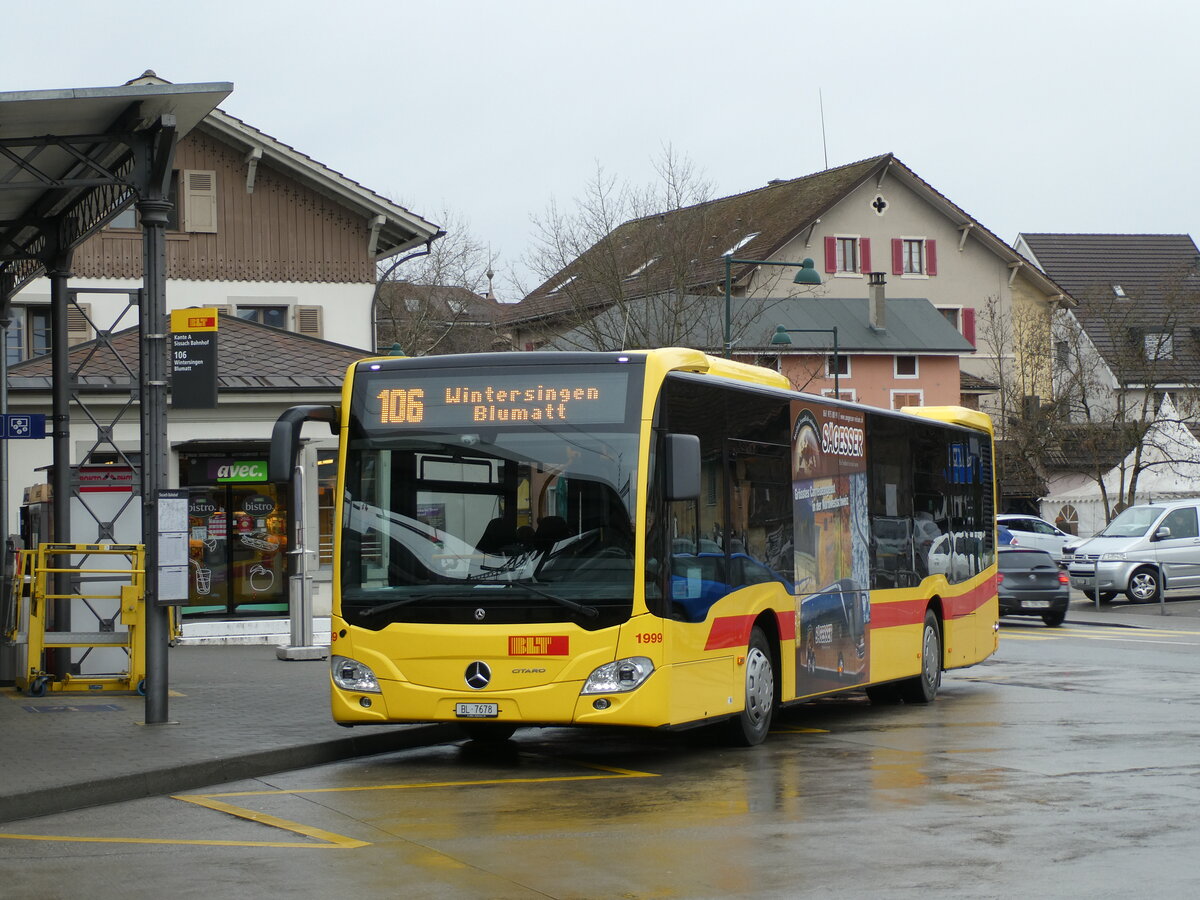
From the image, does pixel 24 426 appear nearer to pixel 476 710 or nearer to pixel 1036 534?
pixel 476 710

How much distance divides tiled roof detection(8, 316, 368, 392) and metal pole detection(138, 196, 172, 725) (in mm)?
10885

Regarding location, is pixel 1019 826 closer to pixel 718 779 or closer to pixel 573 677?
pixel 718 779

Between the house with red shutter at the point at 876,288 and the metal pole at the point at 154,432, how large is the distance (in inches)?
1518

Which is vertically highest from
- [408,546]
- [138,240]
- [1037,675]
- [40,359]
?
[138,240]

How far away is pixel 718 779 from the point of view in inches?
451

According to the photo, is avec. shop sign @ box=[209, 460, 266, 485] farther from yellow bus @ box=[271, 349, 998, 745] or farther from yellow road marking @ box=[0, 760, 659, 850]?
yellow road marking @ box=[0, 760, 659, 850]

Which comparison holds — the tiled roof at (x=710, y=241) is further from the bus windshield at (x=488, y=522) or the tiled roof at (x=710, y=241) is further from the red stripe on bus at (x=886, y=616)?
the bus windshield at (x=488, y=522)

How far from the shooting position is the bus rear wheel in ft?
43.0

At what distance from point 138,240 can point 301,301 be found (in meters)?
3.31

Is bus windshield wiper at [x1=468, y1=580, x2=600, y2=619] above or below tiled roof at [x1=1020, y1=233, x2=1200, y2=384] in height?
below

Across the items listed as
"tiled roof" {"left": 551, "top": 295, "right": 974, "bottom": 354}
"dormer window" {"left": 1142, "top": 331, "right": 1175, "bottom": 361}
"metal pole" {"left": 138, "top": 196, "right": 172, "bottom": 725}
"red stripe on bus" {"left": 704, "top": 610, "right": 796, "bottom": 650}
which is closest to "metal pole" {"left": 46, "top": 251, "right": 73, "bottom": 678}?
"metal pole" {"left": 138, "top": 196, "right": 172, "bottom": 725}

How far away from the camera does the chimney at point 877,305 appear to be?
66812 millimetres

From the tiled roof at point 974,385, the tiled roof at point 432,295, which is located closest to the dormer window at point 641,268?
the tiled roof at point 432,295

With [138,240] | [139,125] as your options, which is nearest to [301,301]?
[138,240]
